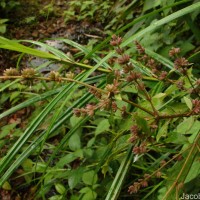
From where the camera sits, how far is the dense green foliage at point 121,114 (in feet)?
2.02

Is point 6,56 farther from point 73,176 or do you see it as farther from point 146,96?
point 146,96

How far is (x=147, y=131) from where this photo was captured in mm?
569

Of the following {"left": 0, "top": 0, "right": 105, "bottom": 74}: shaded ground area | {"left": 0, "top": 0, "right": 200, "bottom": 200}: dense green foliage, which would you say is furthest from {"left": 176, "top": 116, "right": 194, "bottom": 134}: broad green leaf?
{"left": 0, "top": 0, "right": 105, "bottom": 74}: shaded ground area

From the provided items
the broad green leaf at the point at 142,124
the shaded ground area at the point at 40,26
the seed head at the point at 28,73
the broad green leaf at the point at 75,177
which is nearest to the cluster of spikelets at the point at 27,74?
the seed head at the point at 28,73

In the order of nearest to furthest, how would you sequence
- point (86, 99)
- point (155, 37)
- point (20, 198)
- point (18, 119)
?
point (86, 99) → point (155, 37) → point (20, 198) → point (18, 119)

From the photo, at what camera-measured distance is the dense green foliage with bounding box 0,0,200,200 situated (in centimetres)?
61

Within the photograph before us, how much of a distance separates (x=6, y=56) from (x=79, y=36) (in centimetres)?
76

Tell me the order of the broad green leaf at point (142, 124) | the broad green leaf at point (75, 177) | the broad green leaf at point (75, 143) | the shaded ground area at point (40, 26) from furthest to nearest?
the shaded ground area at point (40, 26) < the broad green leaf at point (75, 143) < the broad green leaf at point (75, 177) < the broad green leaf at point (142, 124)

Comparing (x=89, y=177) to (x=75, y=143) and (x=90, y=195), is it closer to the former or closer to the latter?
(x=90, y=195)

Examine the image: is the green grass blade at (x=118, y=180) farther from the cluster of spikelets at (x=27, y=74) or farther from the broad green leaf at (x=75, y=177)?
the broad green leaf at (x=75, y=177)

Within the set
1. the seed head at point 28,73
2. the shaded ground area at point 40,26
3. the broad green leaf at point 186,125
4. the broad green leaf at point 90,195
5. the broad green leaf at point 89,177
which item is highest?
the shaded ground area at point 40,26

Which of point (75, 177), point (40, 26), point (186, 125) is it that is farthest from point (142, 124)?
point (40, 26)

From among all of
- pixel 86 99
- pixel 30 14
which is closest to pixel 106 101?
pixel 86 99

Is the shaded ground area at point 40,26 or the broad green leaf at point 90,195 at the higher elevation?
the shaded ground area at point 40,26
